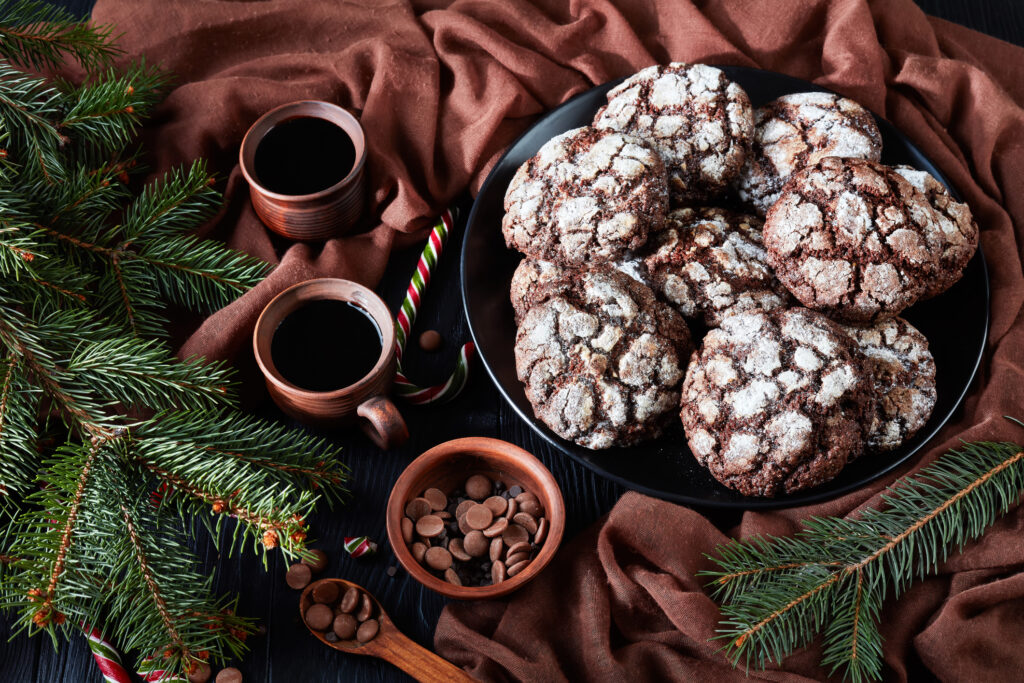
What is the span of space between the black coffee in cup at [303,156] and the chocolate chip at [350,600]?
1.00 meters

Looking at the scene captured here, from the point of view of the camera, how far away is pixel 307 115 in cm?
220

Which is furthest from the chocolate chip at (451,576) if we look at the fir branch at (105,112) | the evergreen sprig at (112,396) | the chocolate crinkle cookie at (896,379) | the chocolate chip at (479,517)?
the fir branch at (105,112)

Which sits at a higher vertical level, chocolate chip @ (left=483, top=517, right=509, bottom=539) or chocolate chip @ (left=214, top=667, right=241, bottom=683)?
chocolate chip @ (left=483, top=517, right=509, bottom=539)

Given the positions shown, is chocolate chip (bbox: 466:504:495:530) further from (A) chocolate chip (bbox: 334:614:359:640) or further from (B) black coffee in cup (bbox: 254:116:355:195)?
(B) black coffee in cup (bbox: 254:116:355:195)

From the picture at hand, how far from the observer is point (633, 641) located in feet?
6.13

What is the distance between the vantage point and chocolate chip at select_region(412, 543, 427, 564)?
6.04 ft

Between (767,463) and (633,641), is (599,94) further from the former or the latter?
(633,641)

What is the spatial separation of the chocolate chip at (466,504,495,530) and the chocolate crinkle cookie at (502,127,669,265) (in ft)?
1.93

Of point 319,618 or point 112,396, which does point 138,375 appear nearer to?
point 112,396

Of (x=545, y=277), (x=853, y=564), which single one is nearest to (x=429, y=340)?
(x=545, y=277)

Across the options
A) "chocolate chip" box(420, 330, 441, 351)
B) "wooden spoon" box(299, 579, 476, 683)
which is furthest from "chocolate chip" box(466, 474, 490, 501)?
"chocolate chip" box(420, 330, 441, 351)

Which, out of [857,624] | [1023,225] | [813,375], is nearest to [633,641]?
[857,624]

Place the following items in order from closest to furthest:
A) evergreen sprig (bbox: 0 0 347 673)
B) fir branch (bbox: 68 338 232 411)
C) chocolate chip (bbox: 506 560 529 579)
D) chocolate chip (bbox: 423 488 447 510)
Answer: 1. evergreen sprig (bbox: 0 0 347 673)
2. fir branch (bbox: 68 338 232 411)
3. chocolate chip (bbox: 506 560 529 579)
4. chocolate chip (bbox: 423 488 447 510)

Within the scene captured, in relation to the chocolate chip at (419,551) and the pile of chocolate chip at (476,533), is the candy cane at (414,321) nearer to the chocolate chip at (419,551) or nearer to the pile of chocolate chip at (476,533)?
the pile of chocolate chip at (476,533)
